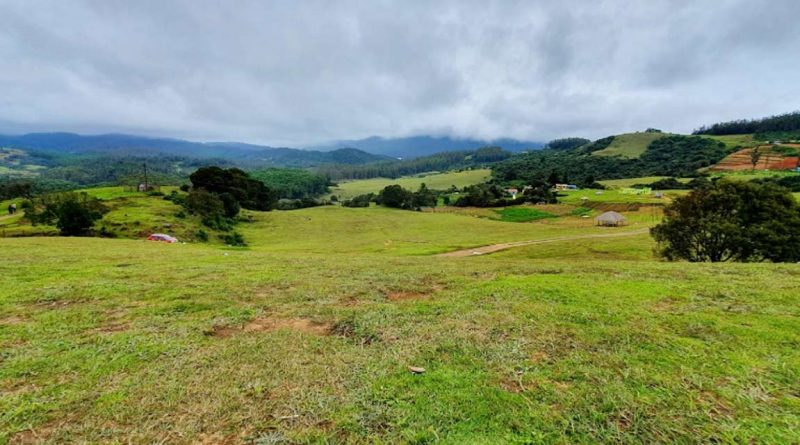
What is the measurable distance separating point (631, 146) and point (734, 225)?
640 ft

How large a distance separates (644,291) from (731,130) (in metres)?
243

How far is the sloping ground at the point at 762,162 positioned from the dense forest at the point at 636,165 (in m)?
5.56

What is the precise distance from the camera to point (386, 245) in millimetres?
41656

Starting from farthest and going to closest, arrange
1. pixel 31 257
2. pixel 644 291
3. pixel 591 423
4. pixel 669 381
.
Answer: pixel 31 257 → pixel 644 291 → pixel 669 381 → pixel 591 423

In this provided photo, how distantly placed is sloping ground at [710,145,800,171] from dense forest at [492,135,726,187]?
5.56 m

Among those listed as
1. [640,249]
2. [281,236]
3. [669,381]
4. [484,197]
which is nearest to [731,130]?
[484,197]

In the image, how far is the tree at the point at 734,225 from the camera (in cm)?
2236

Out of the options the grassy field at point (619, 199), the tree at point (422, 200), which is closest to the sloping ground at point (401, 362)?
the grassy field at point (619, 199)

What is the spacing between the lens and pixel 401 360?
5594 mm

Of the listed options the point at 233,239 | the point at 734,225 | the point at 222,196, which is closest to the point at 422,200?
the point at 222,196

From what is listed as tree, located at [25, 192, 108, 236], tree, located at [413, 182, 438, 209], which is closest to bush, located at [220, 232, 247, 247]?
tree, located at [25, 192, 108, 236]

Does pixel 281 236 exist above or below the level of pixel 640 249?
below

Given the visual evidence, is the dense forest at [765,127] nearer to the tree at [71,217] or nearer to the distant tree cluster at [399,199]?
the distant tree cluster at [399,199]

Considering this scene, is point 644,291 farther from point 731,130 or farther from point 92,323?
point 731,130
